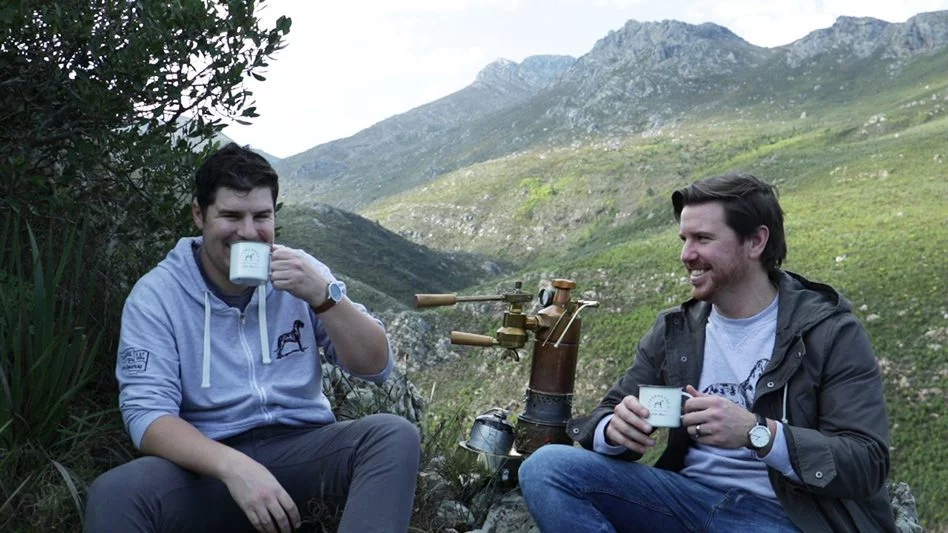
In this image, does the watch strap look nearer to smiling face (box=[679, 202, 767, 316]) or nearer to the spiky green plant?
the spiky green plant

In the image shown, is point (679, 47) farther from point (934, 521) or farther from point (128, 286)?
point (128, 286)

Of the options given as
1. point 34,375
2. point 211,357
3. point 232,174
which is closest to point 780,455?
point 211,357

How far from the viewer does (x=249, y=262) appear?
2.80 metres

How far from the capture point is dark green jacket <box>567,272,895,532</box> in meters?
2.75

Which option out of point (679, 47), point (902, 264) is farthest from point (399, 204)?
point (902, 264)

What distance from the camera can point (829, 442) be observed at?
9.04ft

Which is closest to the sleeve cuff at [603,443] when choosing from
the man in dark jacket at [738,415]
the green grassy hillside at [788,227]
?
the man in dark jacket at [738,415]

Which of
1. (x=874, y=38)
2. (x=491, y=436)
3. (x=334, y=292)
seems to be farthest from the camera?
(x=874, y=38)

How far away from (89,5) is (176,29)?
0.39m

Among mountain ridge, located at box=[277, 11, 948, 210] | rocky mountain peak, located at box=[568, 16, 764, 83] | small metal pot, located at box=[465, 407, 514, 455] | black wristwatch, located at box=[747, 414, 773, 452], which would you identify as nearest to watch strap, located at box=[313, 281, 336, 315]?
small metal pot, located at box=[465, 407, 514, 455]

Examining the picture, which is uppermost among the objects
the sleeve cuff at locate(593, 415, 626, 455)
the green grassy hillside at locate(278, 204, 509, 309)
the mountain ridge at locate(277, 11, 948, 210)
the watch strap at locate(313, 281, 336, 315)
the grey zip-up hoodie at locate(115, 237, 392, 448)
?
the mountain ridge at locate(277, 11, 948, 210)

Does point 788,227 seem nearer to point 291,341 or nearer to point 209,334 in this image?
point 291,341

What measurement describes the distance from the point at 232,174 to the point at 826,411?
2.18 metres

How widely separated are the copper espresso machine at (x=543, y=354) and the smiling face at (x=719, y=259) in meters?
0.75
